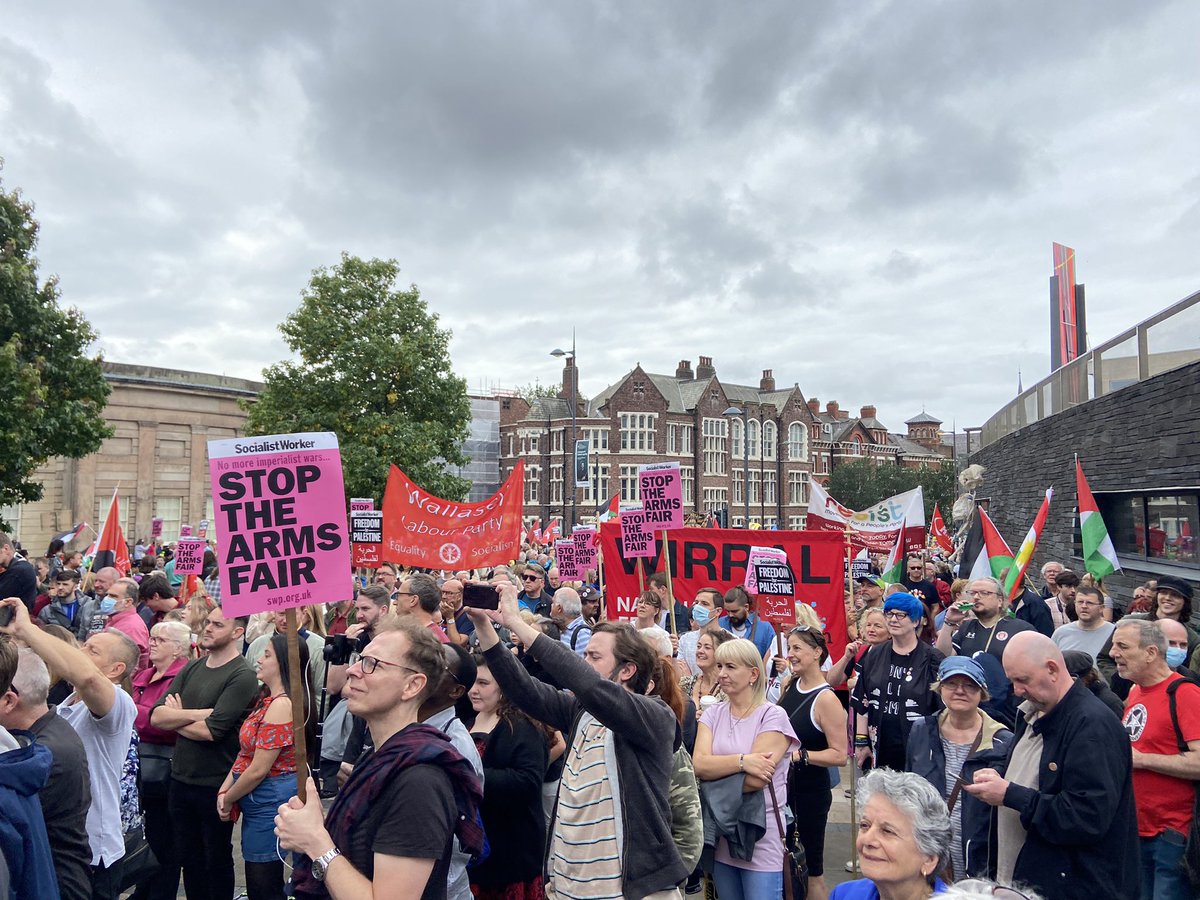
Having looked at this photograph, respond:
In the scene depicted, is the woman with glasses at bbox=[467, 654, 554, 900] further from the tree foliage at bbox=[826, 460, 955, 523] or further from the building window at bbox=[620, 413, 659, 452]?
the tree foliage at bbox=[826, 460, 955, 523]

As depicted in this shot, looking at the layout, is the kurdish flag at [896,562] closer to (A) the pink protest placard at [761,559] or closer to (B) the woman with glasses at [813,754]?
(A) the pink protest placard at [761,559]

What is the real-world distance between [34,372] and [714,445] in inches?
2148

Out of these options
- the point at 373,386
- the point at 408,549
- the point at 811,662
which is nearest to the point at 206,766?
the point at 811,662

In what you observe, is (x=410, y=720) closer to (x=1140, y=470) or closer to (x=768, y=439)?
(x=1140, y=470)

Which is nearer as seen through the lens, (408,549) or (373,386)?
(408,549)

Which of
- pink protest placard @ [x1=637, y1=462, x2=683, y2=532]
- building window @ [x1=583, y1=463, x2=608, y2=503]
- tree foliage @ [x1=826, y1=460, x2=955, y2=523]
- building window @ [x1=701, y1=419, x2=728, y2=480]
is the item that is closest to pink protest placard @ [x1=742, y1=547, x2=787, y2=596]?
pink protest placard @ [x1=637, y1=462, x2=683, y2=532]

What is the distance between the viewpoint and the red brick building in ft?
212

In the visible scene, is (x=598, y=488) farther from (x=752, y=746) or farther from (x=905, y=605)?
(x=752, y=746)

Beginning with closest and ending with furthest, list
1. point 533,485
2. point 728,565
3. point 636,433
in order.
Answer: point 728,565
point 533,485
point 636,433

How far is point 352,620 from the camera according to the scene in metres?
8.95

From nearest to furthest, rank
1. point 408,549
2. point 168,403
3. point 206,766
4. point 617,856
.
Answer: point 617,856 < point 206,766 < point 408,549 < point 168,403

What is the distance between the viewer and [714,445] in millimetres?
70938

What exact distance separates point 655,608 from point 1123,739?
17.9ft

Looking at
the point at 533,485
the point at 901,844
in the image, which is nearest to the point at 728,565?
the point at 901,844
